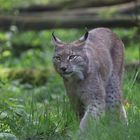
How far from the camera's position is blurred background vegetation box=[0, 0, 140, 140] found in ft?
22.5

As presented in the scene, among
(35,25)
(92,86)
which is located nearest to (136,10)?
(35,25)

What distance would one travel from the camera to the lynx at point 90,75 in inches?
273

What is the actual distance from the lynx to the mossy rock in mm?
3215

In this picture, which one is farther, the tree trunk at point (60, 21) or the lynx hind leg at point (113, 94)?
the tree trunk at point (60, 21)

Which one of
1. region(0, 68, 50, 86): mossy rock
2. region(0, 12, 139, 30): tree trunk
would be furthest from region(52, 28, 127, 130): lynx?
region(0, 12, 139, 30): tree trunk

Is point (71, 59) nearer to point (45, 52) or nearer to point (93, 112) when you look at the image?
point (93, 112)

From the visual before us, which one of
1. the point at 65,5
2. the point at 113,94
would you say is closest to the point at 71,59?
the point at 113,94

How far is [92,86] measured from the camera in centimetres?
713

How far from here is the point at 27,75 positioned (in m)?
10.9

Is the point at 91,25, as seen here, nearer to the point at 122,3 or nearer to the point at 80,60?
the point at 122,3

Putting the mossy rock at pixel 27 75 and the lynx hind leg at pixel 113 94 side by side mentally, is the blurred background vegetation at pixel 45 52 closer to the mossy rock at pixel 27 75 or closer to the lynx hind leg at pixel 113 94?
the mossy rock at pixel 27 75

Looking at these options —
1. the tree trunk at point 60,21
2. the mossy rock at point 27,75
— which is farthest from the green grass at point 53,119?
the tree trunk at point 60,21

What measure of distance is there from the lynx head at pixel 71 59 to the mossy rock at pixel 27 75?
376 cm

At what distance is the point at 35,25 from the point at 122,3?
1.91 meters
